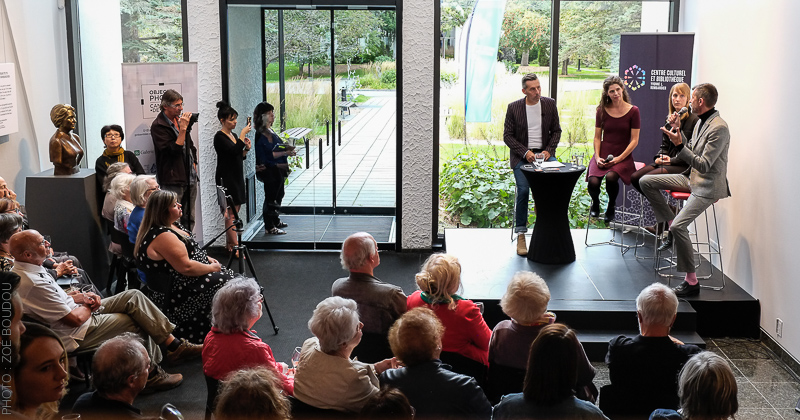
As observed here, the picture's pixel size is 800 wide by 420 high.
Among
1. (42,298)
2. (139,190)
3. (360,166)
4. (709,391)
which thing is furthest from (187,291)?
(709,391)

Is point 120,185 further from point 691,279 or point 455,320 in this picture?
point 691,279

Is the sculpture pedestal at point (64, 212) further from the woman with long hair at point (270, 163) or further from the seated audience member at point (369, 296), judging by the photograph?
the seated audience member at point (369, 296)

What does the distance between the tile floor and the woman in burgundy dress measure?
155 cm

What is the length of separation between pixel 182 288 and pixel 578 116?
4.25 meters

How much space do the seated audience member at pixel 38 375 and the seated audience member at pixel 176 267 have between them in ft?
5.90

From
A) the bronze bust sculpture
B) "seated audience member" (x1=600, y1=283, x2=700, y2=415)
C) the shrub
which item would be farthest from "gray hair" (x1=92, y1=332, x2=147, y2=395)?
the shrub

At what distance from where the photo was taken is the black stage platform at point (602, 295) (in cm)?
497

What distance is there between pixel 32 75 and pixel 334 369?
5.28 meters

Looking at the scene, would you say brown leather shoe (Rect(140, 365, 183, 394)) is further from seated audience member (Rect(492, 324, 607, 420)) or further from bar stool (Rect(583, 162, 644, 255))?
bar stool (Rect(583, 162, 644, 255))

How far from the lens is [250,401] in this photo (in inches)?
89.6

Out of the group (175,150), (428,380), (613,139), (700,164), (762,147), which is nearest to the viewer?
(428,380)

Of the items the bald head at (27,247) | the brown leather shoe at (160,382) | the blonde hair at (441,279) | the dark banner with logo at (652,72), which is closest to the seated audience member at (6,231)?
the bald head at (27,247)

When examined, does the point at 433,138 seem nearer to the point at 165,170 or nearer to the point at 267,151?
the point at 267,151

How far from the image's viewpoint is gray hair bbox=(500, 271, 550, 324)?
322 centimetres
